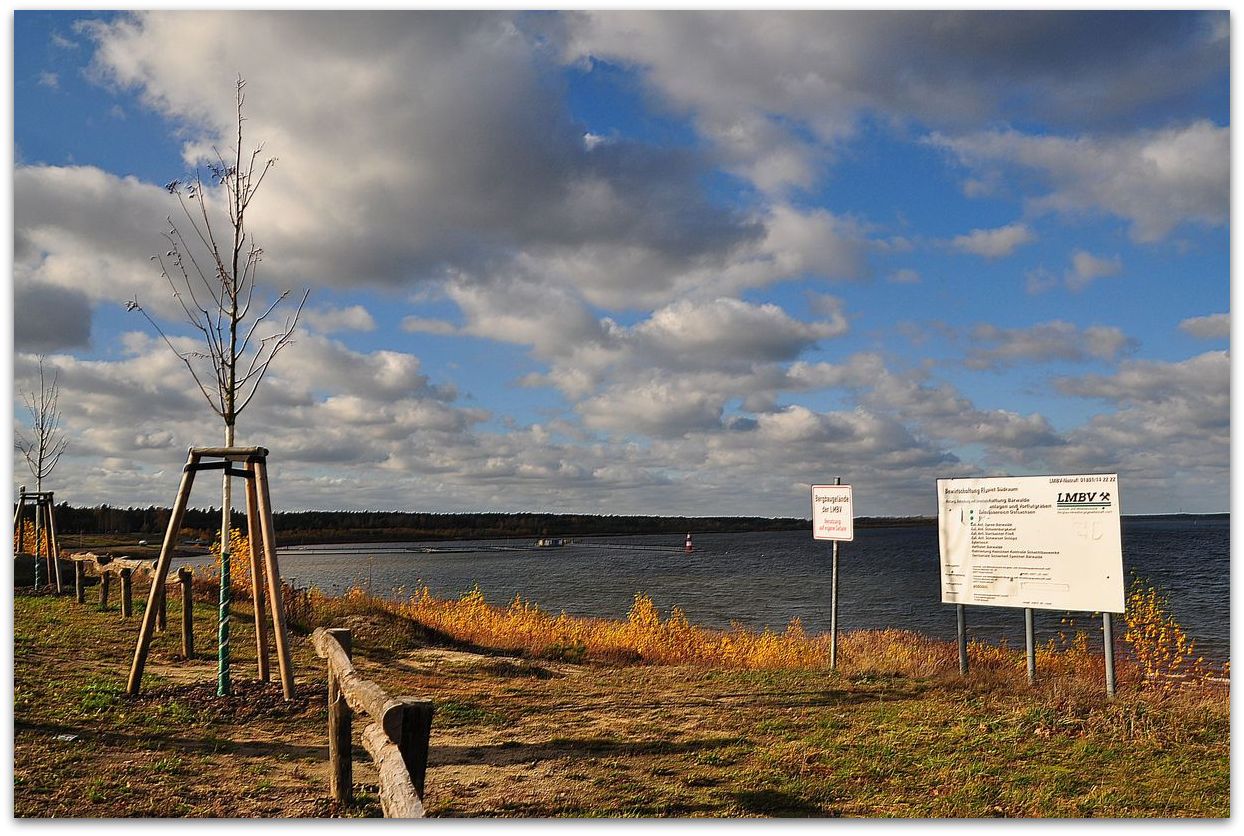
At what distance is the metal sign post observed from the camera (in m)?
12.8

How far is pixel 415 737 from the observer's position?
4969 mm

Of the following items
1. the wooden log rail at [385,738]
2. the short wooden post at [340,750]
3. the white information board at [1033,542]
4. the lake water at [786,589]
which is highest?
the white information board at [1033,542]

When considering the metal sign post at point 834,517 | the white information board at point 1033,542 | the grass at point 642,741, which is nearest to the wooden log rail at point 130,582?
the grass at point 642,741

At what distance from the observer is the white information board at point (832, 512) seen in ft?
42.5

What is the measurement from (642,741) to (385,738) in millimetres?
3954

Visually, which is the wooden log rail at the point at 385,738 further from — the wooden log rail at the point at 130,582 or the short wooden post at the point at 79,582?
the short wooden post at the point at 79,582

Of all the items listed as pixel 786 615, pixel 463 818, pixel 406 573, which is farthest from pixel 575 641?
pixel 406 573

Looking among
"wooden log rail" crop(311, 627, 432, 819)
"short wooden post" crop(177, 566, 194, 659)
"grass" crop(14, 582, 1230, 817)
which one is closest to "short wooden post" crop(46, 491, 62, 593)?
"grass" crop(14, 582, 1230, 817)

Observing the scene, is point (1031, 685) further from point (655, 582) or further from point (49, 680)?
point (655, 582)

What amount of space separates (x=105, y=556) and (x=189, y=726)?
10814mm

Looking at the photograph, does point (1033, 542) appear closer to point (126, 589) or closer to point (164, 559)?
point (164, 559)

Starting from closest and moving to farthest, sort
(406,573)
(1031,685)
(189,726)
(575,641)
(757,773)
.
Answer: (757,773) < (189,726) < (1031,685) < (575,641) < (406,573)

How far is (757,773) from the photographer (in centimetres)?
733

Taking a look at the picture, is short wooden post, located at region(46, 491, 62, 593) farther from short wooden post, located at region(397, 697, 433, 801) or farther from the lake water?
short wooden post, located at region(397, 697, 433, 801)
